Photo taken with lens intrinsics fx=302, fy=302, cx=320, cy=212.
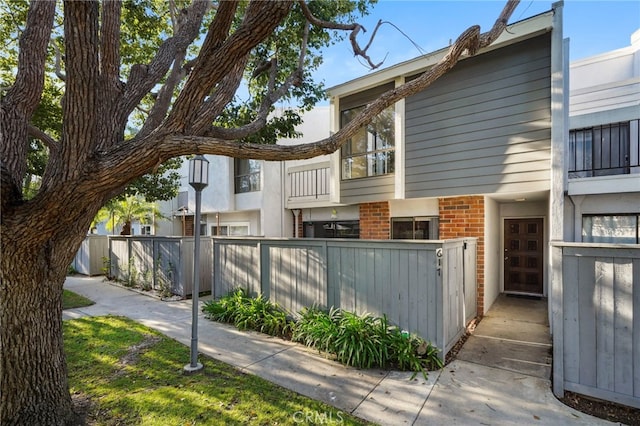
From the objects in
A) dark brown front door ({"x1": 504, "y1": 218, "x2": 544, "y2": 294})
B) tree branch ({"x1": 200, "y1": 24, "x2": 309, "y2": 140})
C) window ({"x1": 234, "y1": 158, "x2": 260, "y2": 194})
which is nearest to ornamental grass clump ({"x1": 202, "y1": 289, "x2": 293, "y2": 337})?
tree branch ({"x1": 200, "y1": 24, "x2": 309, "y2": 140})

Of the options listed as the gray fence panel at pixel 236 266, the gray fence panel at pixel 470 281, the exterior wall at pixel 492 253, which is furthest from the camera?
the exterior wall at pixel 492 253

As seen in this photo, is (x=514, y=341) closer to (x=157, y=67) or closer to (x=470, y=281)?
(x=470, y=281)

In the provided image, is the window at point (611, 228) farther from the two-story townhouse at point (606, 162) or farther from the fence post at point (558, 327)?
the fence post at point (558, 327)

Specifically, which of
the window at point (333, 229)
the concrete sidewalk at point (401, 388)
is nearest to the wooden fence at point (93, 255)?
the window at point (333, 229)

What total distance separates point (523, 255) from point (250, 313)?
701cm

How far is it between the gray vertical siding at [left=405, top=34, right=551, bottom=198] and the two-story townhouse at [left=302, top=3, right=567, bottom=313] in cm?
2

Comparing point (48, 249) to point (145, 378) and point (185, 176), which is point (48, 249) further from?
point (185, 176)

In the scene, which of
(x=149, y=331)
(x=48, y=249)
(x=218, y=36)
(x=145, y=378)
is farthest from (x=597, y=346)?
(x=149, y=331)

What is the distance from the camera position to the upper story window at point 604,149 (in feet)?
21.9

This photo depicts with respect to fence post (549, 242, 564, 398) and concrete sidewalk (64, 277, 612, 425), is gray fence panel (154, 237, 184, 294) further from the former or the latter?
fence post (549, 242, 564, 398)

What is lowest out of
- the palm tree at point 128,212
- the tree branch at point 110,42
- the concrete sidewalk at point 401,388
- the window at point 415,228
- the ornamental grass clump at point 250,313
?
the concrete sidewalk at point 401,388

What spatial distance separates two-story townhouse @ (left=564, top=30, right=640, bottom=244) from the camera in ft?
19.6

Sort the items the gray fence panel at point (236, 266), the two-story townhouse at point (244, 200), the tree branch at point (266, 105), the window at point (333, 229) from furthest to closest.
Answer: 1. the two-story townhouse at point (244, 200)
2. the window at point (333, 229)
3. the gray fence panel at point (236, 266)
4. the tree branch at point (266, 105)

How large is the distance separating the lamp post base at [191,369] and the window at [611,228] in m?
7.73
